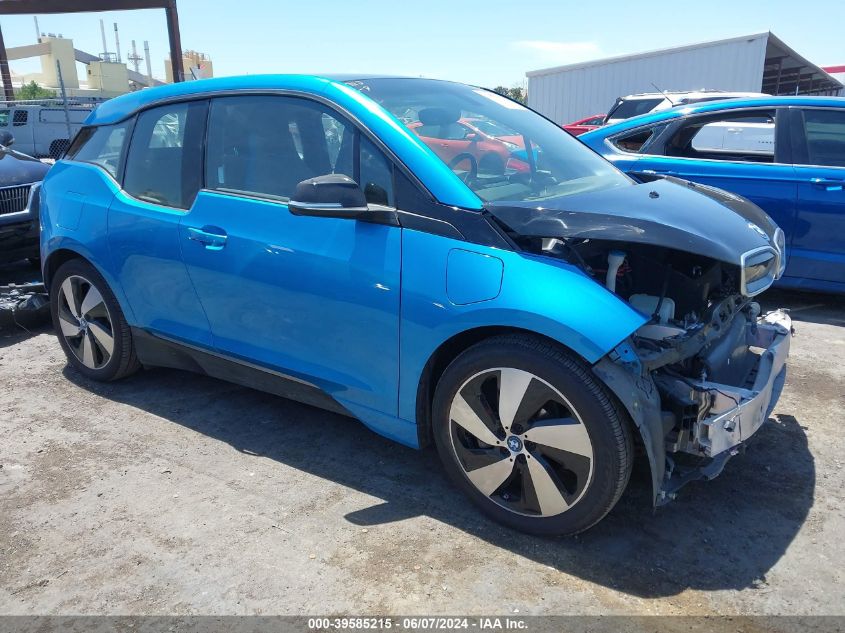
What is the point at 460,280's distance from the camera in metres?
2.58

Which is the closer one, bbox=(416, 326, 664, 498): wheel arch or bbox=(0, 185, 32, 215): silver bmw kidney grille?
bbox=(416, 326, 664, 498): wheel arch

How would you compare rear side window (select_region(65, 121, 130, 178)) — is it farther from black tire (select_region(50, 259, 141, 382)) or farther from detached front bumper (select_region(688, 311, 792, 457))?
detached front bumper (select_region(688, 311, 792, 457))

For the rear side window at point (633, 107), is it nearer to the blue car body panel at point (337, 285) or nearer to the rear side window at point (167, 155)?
the rear side window at point (167, 155)

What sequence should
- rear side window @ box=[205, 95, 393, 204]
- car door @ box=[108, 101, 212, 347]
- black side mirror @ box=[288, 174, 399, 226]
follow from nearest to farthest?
black side mirror @ box=[288, 174, 399, 226] < rear side window @ box=[205, 95, 393, 204] < car door @ box=[108, 101, 212, 347]

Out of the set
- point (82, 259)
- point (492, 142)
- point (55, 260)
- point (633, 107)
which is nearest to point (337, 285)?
point (492, 142)

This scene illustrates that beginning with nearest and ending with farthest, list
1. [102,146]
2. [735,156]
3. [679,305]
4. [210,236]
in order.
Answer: [679,305] → [210,236] → [102,146] → [735,156]

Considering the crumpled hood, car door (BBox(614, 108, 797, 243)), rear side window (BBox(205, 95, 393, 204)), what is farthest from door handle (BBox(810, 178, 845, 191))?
rear side window (BBox(205, 95, 393, 204))

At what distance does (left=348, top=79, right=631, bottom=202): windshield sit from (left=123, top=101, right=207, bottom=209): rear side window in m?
0.96

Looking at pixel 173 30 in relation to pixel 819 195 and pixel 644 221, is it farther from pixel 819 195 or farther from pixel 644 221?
pixel 644 221

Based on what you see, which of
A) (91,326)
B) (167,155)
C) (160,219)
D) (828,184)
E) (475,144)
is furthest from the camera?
(828,184)

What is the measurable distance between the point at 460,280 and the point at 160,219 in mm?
1818

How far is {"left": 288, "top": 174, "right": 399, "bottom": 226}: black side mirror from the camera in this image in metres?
2.74

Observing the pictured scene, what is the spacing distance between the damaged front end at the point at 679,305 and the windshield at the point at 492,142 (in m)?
0.29

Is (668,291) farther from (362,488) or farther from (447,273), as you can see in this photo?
(362,488)
